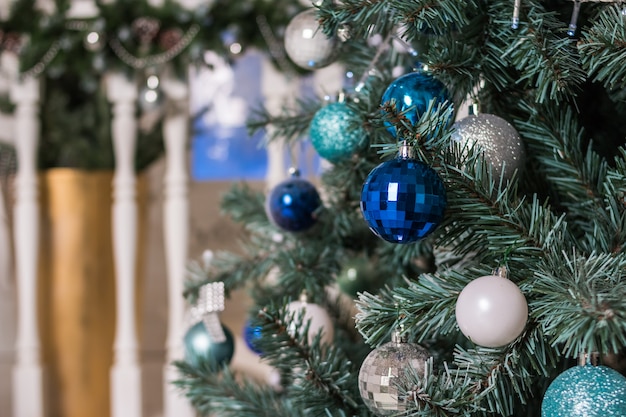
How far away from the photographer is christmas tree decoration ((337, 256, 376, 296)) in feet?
2.53

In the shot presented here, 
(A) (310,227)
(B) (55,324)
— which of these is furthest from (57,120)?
(A) (310,227)

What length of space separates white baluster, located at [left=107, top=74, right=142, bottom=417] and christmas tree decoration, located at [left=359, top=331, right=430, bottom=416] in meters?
0.76

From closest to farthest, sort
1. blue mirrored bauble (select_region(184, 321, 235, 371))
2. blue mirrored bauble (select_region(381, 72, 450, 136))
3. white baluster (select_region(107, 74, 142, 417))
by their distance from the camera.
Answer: blue mirrored bauble (select_region(381, 72, 450, 136))
blue mirrored bauble (select_region(184, 321, 235, 371))
white baluster (select_region(107, 74, 142, 417))

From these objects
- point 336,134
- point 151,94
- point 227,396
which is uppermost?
point 151,94

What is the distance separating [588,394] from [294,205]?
1.11 ft

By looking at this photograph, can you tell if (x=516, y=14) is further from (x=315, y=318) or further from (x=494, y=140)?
(x=315, y=318)

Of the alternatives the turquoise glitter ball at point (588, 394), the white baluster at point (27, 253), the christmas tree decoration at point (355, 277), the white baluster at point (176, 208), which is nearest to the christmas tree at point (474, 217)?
the turquoise glitter ball at point (588, 394)

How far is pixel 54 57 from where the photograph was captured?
1.14 metres

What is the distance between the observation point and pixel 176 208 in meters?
1.20

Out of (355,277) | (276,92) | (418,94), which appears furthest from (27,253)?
(418,94)

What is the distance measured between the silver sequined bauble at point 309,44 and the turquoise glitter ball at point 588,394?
340 mm

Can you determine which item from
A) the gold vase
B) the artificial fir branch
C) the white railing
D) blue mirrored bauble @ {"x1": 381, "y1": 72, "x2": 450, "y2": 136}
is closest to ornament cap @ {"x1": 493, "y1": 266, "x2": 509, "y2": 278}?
blue mirrored bauble @ {"x1": 381, "y1": 72, "x2": 450, "y2": 136}

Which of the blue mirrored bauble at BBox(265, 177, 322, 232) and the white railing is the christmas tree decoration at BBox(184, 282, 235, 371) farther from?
the white railing

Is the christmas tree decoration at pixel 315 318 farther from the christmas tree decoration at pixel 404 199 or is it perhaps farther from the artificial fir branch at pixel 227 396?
the christmas tree decoration at pixel 404 199
